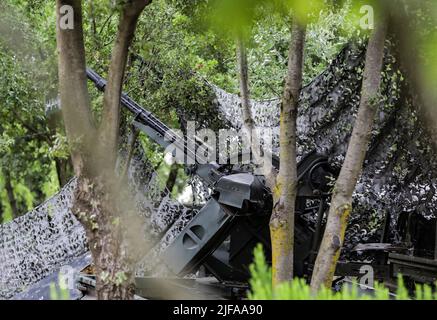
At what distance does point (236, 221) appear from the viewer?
6.20 metres

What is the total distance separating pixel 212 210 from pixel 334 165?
1.30 metres

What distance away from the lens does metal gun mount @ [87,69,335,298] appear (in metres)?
5.96

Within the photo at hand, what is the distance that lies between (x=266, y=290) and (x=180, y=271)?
347 cm

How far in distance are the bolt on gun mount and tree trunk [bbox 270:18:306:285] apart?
76 centimetres

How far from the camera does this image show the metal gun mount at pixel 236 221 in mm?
5965

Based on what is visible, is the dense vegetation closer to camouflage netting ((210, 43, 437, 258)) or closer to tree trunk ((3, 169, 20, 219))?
camouflage netting ((210, 43, 437, 258))

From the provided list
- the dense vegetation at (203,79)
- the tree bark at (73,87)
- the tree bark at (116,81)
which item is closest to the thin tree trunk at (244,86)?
the dense vegetation at (203,79)

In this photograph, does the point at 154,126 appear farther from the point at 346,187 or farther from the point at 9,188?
the point at 9,188

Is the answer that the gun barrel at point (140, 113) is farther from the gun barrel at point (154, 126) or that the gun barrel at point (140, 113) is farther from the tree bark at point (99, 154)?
the tree bark at point (99, 154)

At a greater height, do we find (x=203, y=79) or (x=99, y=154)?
(x=203, y=79)

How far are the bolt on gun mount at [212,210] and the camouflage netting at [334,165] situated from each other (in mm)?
485

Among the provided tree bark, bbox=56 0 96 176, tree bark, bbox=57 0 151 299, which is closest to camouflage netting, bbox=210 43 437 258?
tree bark, bbox=57 0 151 299

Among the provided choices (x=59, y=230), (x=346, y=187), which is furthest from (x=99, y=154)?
(x=59, y=230)

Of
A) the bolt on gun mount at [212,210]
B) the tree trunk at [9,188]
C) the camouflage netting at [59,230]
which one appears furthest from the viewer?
the tree trunk at [9,188]
